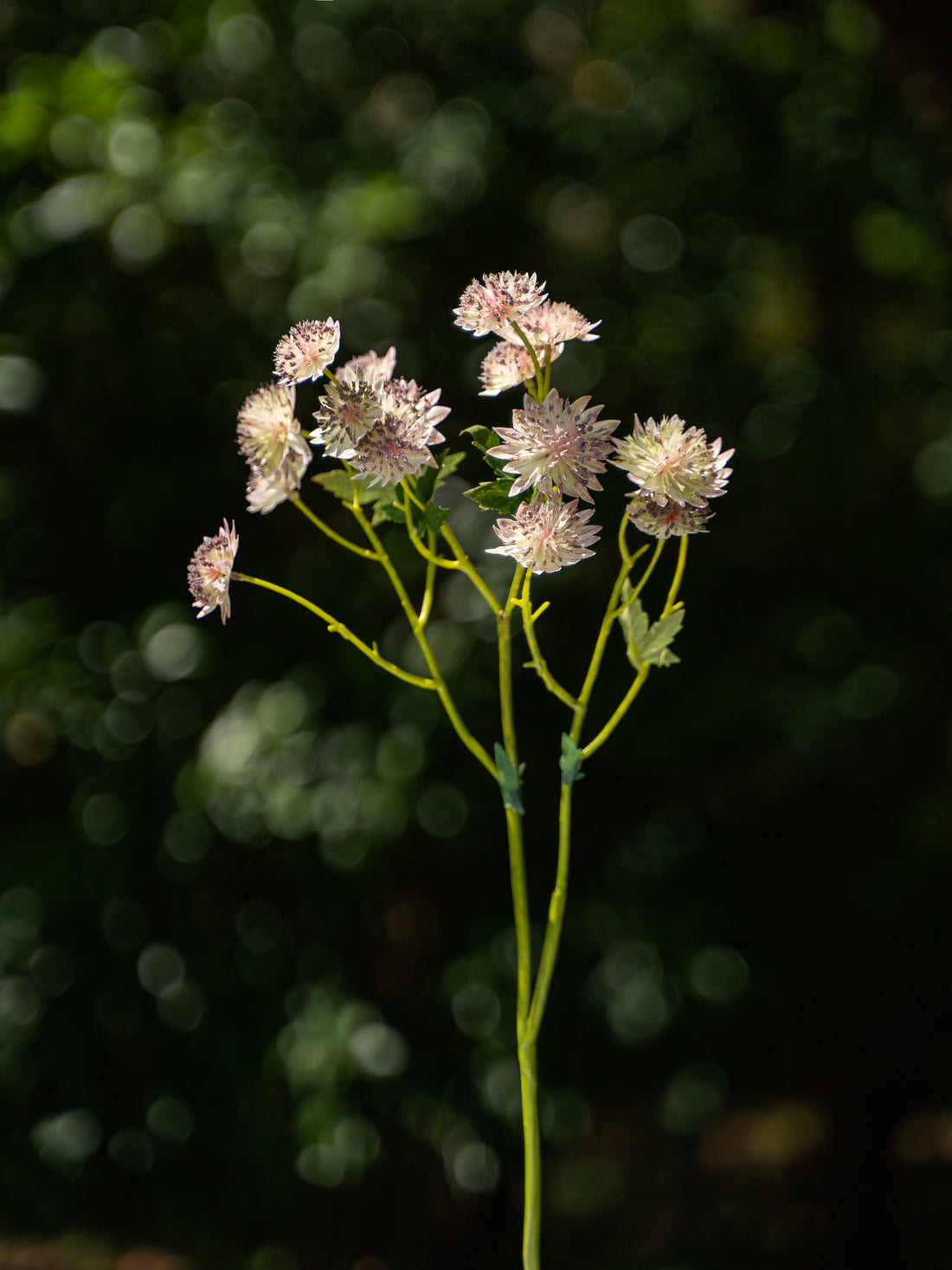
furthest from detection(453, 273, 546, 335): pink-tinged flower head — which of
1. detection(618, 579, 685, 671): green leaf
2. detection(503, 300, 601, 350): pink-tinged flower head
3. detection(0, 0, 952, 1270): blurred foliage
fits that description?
detection(0, 0, 952, 1270): blurred foliage

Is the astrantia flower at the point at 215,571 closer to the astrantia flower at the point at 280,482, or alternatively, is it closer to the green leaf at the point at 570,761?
the astrantia flower at the point at 280,482

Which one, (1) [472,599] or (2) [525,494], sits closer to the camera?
(2) [525,494]

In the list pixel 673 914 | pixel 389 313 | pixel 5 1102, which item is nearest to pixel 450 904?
pixel 673 914

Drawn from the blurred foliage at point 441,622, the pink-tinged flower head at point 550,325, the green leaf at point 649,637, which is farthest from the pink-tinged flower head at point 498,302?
the blurred foliage at point 441,622

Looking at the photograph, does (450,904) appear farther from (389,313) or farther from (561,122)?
(561,122)

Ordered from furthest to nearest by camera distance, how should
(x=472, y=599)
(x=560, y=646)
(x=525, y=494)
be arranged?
(x=560, y=646) → (x=472, y=599) → (x=525, y=494)

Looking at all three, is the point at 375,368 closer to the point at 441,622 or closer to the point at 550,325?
the point at 550,325

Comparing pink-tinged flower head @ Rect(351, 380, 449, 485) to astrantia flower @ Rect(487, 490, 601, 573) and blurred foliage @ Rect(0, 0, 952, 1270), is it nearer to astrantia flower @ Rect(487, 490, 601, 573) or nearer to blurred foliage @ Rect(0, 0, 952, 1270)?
astrantia flower @ Rect(487, 490, 601, 573)

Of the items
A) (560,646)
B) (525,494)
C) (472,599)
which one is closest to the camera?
(525,494)
